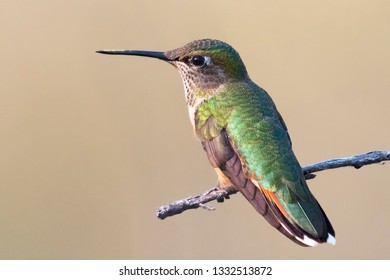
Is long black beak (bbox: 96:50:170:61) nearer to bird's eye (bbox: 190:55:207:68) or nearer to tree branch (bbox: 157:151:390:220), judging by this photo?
bird's eye (bbox: 190:55:207:68)

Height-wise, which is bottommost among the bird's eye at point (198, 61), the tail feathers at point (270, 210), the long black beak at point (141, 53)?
the tail feathers at point (270, 210)

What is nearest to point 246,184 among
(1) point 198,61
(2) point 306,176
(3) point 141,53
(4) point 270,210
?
(4) point 270,210

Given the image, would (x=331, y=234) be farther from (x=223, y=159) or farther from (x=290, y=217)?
(x=223, y=159)

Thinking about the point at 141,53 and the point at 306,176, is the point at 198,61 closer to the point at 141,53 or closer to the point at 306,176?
the point at 141,53

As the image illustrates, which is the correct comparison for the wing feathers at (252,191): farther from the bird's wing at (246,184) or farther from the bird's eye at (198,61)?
the bird's eye at (198,61)

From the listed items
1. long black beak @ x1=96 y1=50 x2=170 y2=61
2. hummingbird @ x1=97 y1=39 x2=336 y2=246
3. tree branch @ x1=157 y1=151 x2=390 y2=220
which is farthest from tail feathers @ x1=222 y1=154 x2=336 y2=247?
long black beak @ x1=96 y1=50 x2=170 y2=61

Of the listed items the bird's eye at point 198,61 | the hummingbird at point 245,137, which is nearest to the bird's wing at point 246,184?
the hummingbird at point 245,137

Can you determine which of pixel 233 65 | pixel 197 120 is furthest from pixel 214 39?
pixel 197 120
